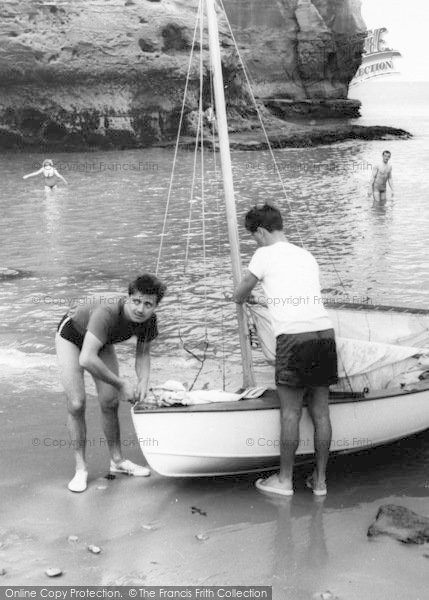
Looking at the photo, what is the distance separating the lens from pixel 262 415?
571 centimetres

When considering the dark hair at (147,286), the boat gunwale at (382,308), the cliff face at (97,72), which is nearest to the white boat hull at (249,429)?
the dark hair at (147,286)

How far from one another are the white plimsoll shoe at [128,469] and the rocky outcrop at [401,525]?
1.93 m

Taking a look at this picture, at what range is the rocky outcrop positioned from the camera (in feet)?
16.3

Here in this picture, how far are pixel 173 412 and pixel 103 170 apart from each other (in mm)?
25457

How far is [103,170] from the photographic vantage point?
29969 mm

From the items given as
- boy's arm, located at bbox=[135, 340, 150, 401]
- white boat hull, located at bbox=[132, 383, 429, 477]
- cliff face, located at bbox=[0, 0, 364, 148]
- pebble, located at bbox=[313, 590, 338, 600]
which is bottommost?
pebble, located at bbox=[313, 590, 338, 600]

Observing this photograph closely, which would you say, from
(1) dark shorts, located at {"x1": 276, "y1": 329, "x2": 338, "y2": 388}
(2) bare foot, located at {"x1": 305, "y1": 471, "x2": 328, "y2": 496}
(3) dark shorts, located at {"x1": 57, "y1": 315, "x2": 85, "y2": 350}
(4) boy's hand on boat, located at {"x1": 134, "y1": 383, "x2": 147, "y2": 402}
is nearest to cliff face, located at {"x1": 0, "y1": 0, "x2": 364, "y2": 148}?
(3) dark shorts, located at {"x1": 57, "y1": 315, "x2": 85, "y2": 350}

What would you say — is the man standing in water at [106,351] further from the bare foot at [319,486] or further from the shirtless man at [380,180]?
the shirtless man at [380,180]

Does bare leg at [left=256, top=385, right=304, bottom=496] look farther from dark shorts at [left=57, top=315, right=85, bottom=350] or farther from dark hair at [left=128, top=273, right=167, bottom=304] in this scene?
dark shorts at [left=57, top=315, right=85, bottom=350]

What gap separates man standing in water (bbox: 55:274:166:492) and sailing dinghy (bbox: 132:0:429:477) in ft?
0.96

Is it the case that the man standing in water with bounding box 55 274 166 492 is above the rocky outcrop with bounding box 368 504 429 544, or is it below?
above

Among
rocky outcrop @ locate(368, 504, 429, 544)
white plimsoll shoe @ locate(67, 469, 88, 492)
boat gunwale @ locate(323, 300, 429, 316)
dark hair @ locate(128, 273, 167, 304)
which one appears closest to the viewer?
rocky outcrop @ locate(368, 504, 429, 544)

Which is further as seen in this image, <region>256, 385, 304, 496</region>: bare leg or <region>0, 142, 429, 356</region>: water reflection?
<region>0, 142, 429, 356</region>: water reflection

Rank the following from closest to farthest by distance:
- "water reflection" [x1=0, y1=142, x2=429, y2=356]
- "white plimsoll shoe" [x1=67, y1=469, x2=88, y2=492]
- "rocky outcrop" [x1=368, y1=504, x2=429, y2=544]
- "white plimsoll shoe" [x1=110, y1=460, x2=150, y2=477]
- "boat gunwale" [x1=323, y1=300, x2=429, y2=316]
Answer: "rocky outcrop" [x1=368, y1=504, x2=429, y2=544] < "white plimsoll shoe" [x1=67, y1=469, x2=88, y2=492] < "white plimsoll shoe" [x1=110, y1=460, x2=150, y2=477] < "boat gunwale" [x1=323, y1=300, x2=429, y2=316] < "water reflection" [x1=0, y1=142, x2=429, y2=356]
